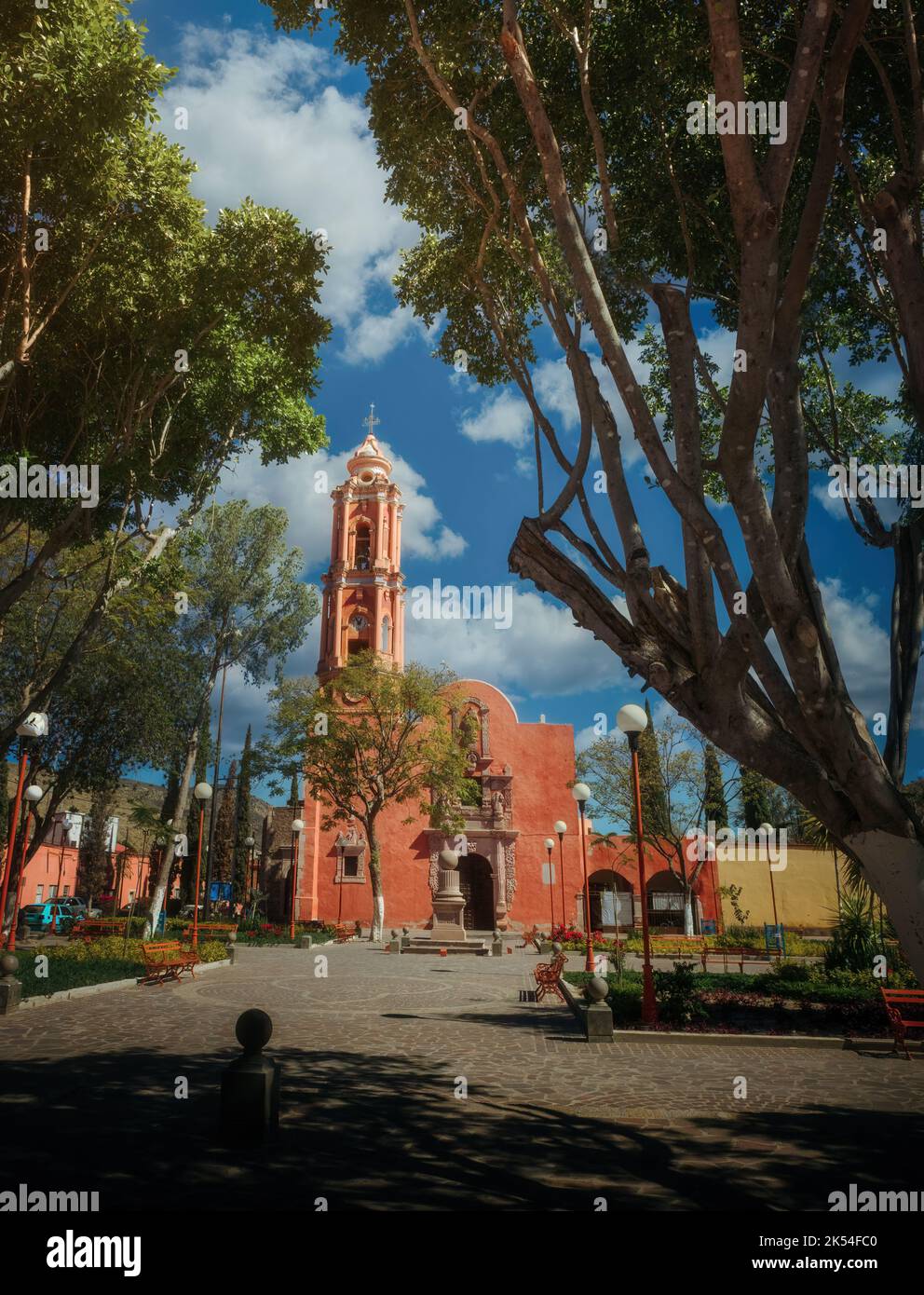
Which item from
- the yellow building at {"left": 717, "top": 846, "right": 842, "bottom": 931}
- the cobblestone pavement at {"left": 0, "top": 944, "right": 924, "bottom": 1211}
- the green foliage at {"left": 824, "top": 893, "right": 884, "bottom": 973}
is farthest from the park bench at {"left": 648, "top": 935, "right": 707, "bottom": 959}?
the cobblestone pavement at {"left": 0, "top": 944, "right": 924, "bottom": 1211}

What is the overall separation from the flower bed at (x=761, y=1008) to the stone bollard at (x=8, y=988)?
7.82 metres

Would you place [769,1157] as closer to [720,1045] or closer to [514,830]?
[720,1045]

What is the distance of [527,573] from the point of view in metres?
5.60

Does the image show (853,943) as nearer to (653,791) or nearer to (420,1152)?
(420,1152)

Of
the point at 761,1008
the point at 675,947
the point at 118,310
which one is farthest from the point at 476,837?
the point at 118,310

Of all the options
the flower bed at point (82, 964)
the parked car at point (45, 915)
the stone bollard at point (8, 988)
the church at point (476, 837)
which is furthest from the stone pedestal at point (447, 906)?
the stone bollard at point (8, 988)

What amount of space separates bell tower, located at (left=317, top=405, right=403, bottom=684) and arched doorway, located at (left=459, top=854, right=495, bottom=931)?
924 centimetres

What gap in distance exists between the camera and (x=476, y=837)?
111 ft

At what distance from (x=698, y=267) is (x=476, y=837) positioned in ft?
91.8

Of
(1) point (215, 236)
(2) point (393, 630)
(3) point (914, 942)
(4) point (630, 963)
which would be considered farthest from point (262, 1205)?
(2) point (393, 630)

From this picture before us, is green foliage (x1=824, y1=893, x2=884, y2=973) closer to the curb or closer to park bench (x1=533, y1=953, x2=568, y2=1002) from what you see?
park bench (x1=533, y1=953, x2=568, y2=1002)

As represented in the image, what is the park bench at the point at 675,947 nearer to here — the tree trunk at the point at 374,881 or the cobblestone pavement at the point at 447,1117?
the tree trunk at the point at 374,881

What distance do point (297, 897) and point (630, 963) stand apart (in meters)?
16.8

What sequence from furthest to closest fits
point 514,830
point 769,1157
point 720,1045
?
point 514,830
point 720,1045
point 769,1157
